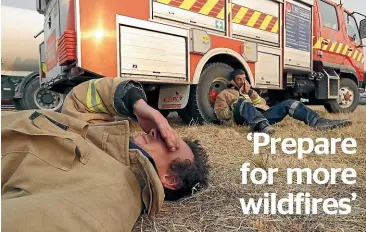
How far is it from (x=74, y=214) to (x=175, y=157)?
2.07ft

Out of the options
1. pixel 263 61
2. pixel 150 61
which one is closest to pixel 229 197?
pixel 150 61

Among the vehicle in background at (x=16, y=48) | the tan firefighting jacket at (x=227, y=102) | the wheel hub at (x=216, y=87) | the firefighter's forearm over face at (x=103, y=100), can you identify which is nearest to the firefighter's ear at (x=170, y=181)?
the firefighter's forearm over face at (x=103, y=100)

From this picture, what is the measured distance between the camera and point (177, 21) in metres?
3.63

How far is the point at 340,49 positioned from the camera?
619 cm

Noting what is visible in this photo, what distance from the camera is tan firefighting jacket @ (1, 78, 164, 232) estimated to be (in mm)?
948

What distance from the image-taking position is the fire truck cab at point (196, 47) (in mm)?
3113

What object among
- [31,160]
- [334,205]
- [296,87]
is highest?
[296,87]

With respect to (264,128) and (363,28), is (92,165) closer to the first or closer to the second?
(264,128)

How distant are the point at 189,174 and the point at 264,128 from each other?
1.92m

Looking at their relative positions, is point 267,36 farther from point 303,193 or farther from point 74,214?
point 74,214

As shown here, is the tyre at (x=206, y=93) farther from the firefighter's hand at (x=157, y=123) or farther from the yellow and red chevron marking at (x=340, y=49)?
the firefighter's hand at (x=157, y=123)

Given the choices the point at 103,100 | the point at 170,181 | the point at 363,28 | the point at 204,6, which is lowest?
the point at 170,181

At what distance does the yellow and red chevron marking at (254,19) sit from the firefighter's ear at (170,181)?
10.2ft

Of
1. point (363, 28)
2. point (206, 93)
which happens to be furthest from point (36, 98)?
point (363, 28)
